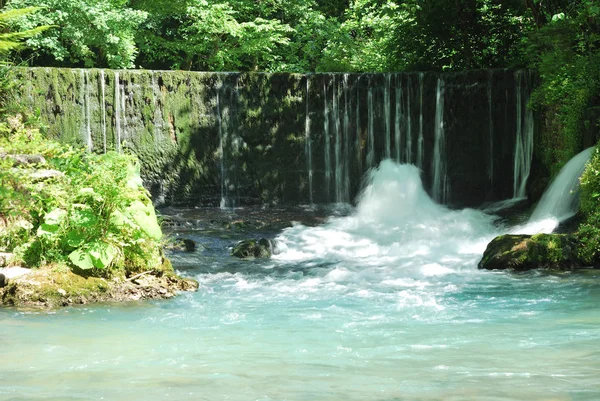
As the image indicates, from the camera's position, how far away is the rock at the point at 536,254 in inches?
391

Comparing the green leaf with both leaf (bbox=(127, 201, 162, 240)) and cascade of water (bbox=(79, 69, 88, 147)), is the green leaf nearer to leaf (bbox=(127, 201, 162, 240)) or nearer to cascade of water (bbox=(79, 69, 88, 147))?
leaf (bbox=(127, 201, 162, 240))

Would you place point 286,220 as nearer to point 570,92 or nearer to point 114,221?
point 570,92

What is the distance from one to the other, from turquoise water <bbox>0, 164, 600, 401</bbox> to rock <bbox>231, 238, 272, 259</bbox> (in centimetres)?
55

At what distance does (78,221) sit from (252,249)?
382 centimetres

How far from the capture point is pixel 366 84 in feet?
52.5

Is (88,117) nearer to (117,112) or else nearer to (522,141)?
(117,112)

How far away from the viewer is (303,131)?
15984 mm

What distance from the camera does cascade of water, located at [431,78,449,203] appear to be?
15.9 m

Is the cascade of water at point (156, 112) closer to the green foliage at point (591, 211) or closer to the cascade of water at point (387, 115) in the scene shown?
the cascade of water at point (387, 115)

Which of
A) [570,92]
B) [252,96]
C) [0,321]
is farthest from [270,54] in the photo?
[0,321]

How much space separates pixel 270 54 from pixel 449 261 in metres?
10.4

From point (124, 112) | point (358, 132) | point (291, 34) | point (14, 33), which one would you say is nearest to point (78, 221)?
point (14, 33)

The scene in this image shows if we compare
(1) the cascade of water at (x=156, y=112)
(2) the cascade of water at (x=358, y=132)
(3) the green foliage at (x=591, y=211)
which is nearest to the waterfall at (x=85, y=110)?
(1) the cascade of water at (x=156, y=112)

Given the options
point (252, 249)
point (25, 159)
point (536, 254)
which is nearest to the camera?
point (25, 159)
